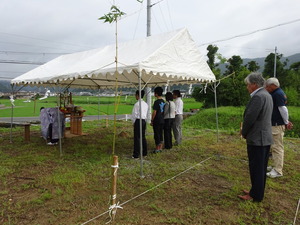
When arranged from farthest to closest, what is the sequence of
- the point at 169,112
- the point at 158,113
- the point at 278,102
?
the point at 169,112 → the point at 158,113 → the point at 278,102

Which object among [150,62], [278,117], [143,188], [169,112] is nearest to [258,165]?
[278,117]

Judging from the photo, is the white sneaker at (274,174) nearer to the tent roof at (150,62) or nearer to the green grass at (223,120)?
the tent roof at (150,62)

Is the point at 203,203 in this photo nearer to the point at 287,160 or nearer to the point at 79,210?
the point at 79,210

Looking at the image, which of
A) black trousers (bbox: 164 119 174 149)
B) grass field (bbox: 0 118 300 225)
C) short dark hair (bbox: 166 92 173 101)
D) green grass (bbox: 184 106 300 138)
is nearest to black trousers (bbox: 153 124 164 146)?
black trousers (bbox: 164 119 174 149)

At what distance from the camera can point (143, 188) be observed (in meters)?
3.51

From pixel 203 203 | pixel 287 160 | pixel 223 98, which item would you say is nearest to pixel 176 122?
pixel 287 160

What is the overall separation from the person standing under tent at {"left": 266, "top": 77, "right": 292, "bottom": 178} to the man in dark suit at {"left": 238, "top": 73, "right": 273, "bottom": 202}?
1.15 metres

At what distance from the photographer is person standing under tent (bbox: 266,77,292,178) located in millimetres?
3826

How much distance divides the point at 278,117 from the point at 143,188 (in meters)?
2.56

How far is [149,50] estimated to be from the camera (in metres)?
4.43

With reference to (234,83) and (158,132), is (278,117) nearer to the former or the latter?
(158,132)

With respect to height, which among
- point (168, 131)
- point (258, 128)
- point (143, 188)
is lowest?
point (143, 188)

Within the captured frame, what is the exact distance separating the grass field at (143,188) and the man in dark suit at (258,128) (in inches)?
19.3

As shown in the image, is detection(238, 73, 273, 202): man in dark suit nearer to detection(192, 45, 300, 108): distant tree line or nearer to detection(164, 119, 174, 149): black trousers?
detection(164, 119, 174, 149): black trousers
